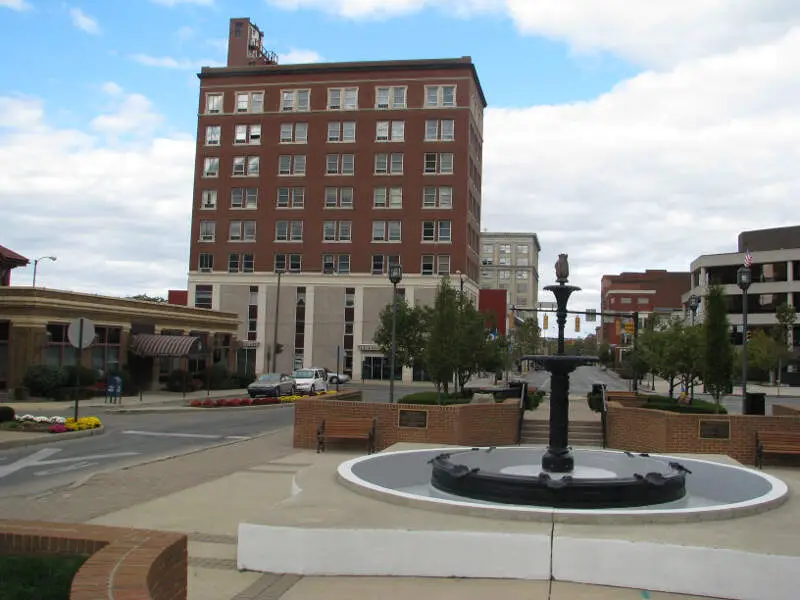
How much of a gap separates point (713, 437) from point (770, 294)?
78.8 metres

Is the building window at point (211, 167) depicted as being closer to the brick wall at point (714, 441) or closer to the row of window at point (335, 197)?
the row of window at point (335, 197)

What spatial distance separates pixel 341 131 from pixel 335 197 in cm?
643

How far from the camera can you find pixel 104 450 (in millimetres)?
19156

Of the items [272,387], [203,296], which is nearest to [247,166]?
[203,296]

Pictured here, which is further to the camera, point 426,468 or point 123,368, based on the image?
point 123,368

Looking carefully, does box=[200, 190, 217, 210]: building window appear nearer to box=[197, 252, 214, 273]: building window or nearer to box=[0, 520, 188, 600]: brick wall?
box=[197, 252, 214, 273]: building window

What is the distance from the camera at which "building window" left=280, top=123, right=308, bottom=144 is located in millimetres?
73812

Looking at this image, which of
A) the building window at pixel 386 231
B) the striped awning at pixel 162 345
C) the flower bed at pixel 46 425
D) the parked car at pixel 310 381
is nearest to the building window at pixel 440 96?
the building window at pixel 386 231

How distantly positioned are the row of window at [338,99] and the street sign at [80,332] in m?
54.7

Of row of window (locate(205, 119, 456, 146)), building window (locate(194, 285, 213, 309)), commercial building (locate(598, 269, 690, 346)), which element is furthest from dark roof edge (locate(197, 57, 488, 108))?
commercial building (locate(598, 269, 690, 346))

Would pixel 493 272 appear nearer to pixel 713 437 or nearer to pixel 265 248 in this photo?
pixel 265 248

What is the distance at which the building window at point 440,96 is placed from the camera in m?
70.8

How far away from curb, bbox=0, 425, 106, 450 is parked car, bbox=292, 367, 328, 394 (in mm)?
20670

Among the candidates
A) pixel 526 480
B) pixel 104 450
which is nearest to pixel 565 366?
pixel 526 480
